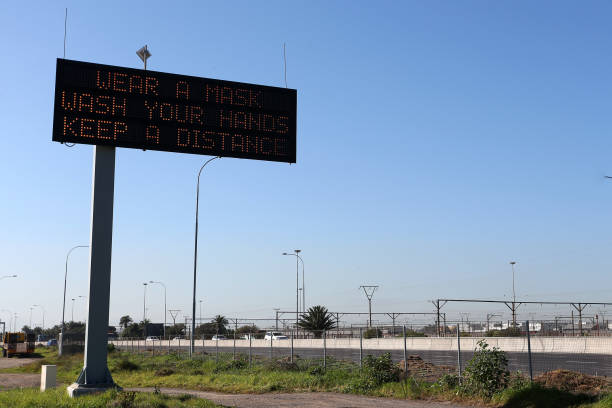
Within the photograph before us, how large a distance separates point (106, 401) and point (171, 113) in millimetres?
7737

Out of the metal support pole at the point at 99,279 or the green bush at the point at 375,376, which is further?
the green bush at the point at 375,376

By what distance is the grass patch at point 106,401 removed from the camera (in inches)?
622

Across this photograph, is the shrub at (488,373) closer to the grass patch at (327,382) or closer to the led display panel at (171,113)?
the grass patch at (327,382)

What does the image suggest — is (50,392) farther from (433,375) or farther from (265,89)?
(433,375)

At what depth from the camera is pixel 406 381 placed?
21297mm

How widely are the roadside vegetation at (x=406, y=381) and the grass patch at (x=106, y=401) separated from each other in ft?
1.90

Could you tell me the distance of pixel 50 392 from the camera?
19.2 meters

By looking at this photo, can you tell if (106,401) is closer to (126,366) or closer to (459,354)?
(459,354)

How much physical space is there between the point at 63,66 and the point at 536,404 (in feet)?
48.5

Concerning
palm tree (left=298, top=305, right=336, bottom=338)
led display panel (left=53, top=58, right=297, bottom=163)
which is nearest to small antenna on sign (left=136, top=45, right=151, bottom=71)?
led display panel (left=53, top=58, right=297, bottom=163)

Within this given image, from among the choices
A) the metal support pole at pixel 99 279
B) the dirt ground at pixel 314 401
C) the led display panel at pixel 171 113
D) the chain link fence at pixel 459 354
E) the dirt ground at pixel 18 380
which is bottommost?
the dirt ground at pixel 18 380

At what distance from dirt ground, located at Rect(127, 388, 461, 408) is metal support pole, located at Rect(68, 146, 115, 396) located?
3.69 m

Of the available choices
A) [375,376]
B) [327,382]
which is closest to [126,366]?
[327,382]

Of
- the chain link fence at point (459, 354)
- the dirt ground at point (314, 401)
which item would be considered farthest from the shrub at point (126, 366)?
the dirt ground at point (314, 401)
